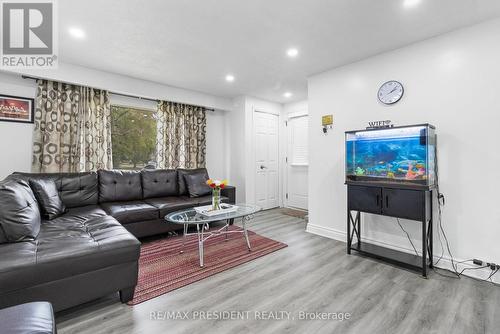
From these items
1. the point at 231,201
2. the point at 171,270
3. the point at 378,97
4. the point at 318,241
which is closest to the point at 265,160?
the point at 231,201

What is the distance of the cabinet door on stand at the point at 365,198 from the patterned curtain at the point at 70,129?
361 centimetres

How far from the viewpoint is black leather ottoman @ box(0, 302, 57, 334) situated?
91 cm

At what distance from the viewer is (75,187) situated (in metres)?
3.12

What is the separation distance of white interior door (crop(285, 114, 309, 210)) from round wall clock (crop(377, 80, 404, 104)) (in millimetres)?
2167

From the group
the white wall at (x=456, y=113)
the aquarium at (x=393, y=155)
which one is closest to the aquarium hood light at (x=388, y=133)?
the aquarium at (x=393, y=155)

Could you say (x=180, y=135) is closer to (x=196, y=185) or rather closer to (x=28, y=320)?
(x=196, y=185)

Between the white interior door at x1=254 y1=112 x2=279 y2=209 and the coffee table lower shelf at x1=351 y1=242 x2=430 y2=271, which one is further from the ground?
the white interior door at x1=254 y1=112 x2=279 y2=209

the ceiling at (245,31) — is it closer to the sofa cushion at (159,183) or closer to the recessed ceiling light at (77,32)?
the recessed ceiling light at (77,32)

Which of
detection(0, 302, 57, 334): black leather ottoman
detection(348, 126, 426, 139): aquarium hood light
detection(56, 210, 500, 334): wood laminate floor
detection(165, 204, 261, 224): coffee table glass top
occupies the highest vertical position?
detection(348, 126, 426, 139): aquarium hood light

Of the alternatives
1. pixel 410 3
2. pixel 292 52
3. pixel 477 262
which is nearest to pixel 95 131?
pixel 292 52

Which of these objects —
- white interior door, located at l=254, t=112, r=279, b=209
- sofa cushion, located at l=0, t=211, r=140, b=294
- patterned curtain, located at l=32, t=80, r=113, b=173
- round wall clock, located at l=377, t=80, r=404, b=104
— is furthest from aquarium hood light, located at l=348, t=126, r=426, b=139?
patterned curtain, located at l=32, t=80, r=113, b=173

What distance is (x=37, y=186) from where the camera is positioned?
261cm

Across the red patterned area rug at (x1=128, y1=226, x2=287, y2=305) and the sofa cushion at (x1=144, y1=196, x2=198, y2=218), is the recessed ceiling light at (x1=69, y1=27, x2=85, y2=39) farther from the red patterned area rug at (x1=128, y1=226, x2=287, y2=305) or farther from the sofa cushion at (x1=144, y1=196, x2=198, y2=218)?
the red patterned area rug at (x1=128, y1=226, x2=287, y2=305)

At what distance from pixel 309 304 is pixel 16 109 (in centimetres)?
418
